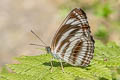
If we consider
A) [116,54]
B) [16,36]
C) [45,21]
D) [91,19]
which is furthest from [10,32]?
[116,54]

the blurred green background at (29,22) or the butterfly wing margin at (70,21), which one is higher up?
the blurred green background at (29,22)

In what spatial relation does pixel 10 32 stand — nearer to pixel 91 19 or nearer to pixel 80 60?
pixel 91 19

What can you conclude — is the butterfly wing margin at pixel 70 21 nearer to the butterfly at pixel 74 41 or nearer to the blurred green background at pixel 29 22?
the butterfly at pixel 74 41

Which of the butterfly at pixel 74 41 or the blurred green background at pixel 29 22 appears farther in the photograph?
the blurred green background at pixel 29 22

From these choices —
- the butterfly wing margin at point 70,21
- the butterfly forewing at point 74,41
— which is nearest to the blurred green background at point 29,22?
the butterfly forewing at point 74,41
